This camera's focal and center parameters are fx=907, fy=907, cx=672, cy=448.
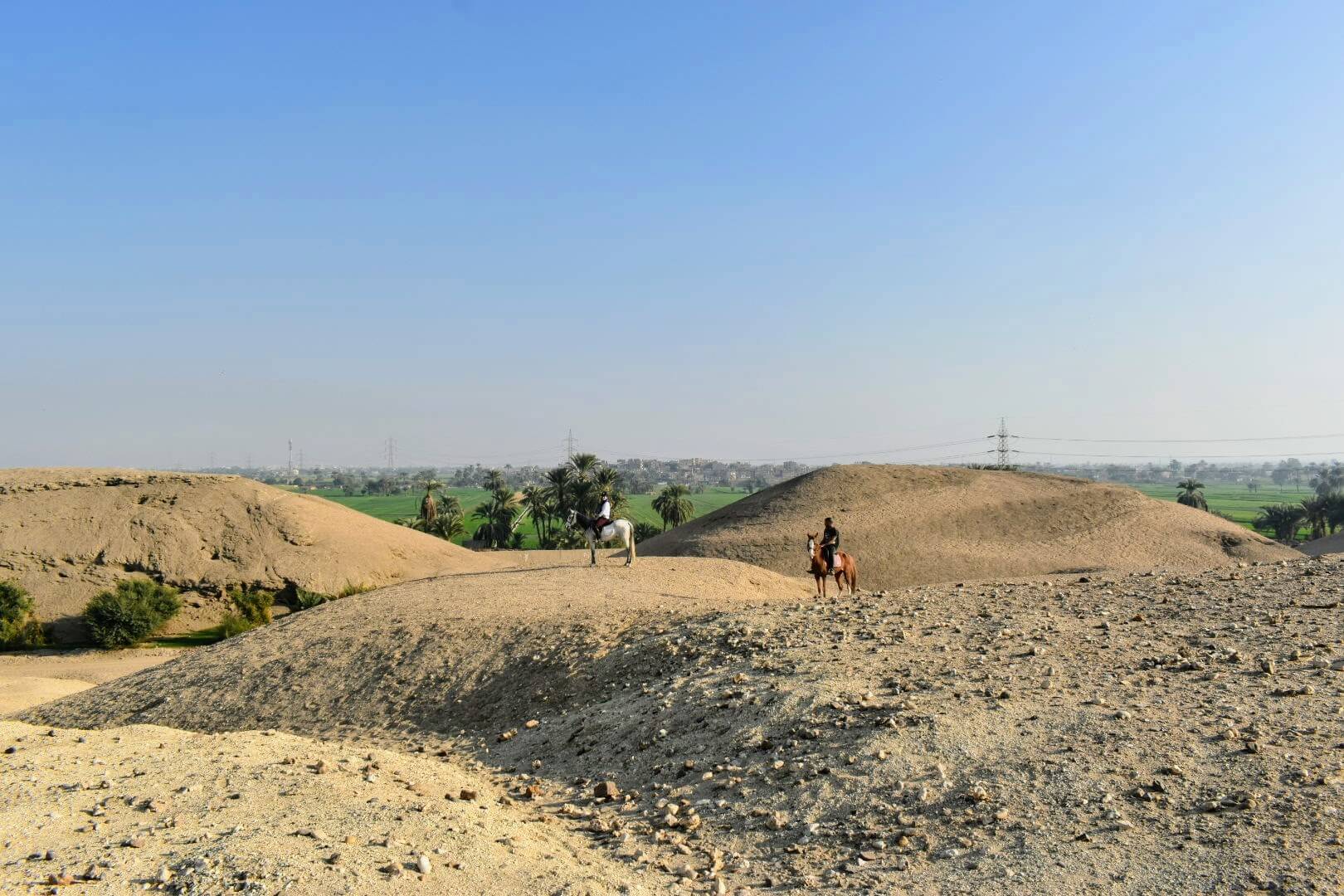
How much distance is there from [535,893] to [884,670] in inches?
223

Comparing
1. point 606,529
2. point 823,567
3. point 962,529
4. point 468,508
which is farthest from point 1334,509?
point 468,508

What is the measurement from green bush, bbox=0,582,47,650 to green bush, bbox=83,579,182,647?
1.31 metres

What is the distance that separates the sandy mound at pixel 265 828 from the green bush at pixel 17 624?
2091 cm

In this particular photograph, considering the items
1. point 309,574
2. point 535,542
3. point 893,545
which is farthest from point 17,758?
point 535,542

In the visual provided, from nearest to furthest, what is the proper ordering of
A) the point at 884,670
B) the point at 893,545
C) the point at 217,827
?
the point at 217,827 → the point at 884,670 → the point at 893,545

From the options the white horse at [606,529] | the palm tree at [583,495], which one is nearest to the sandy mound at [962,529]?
the white horse at [606,529]

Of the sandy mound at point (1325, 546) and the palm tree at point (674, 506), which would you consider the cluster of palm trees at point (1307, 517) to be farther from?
the palm tree at point (674, 506)

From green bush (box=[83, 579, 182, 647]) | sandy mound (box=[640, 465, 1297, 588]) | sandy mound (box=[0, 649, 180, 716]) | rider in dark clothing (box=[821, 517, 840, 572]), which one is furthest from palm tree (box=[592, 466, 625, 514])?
rider in dark clothing (box=[821, 517, 840, 572])

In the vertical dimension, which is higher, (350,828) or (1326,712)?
(1326,712)

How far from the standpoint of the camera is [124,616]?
27.1 m

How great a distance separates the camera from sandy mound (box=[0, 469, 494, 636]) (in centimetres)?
2952

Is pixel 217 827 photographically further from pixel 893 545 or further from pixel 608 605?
pixel 893 545

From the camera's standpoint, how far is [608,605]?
1656 centimetres

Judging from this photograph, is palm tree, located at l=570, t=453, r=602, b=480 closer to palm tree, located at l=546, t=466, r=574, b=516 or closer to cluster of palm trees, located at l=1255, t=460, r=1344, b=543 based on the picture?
palm tree, located at l=546, t=466, r=574, b=516
